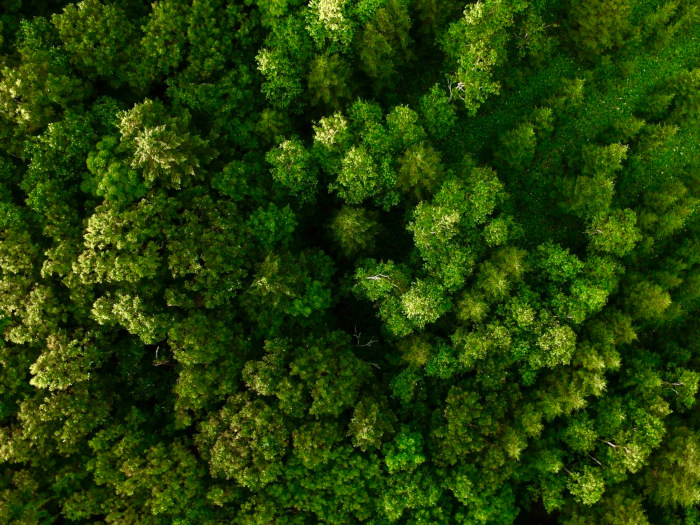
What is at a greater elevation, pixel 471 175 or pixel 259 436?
pixel 471 175

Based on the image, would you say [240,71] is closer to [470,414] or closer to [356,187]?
[356,187]

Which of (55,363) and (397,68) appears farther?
(397,68)

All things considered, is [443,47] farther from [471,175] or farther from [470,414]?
[470,414]

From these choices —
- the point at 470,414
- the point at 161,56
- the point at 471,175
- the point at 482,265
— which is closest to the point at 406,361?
the point at 470,414

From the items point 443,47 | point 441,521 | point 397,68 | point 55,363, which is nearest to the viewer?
point 55,363

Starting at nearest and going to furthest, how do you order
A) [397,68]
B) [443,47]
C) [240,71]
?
[240,71] → [443,47] → [397,68]

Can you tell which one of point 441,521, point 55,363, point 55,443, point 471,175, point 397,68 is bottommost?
point 441,521

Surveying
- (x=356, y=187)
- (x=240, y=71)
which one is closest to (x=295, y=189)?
(x=356, y=187)
